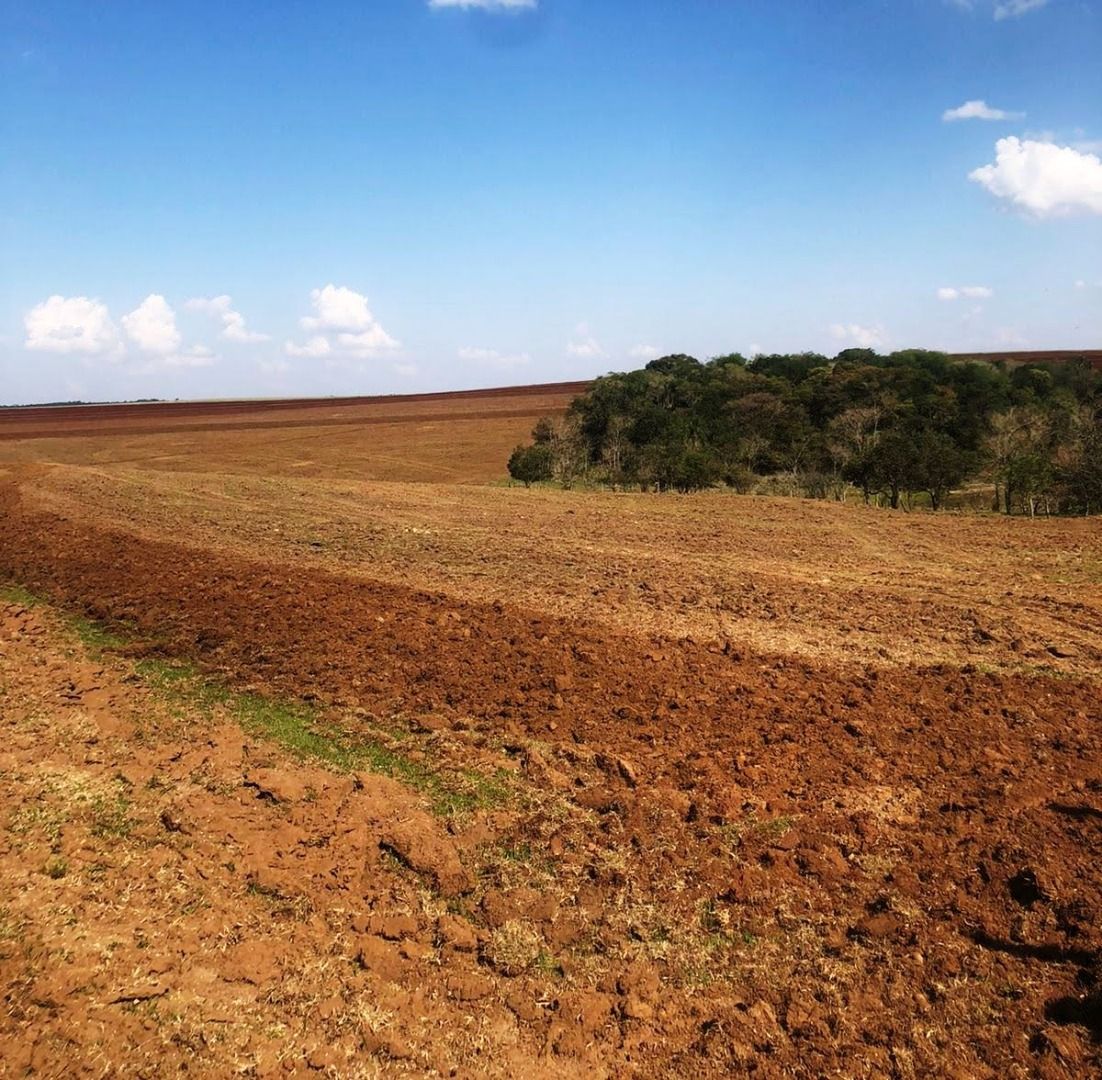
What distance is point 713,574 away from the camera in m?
13.8

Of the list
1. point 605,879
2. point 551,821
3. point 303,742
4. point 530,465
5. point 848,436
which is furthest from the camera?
point 848,436

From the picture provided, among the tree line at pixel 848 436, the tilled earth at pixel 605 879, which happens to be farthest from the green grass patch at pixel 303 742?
the tree line at pixel 848 436

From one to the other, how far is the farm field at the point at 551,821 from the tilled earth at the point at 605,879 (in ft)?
0.08

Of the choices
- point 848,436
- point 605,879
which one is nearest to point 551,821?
point 605,879

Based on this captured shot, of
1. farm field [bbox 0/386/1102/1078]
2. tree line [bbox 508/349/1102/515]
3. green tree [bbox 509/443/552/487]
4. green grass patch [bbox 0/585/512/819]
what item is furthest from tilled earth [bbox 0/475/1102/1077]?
green tree [bbox 509/443/552/487]

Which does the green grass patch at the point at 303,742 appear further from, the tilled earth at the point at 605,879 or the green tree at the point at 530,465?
the green tree at the point at 530,465

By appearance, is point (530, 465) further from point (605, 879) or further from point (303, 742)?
point (605, 879)

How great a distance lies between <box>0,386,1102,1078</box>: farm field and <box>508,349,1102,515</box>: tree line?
15.2 metres

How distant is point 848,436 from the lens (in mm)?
37281

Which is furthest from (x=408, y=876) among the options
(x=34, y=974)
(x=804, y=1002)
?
(x=804, y=1002)

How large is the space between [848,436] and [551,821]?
116 ft

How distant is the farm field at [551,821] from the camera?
4.20 meters

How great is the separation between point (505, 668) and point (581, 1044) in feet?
17.4

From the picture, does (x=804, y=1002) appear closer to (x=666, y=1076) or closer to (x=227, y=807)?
(x=666, y=1076)
